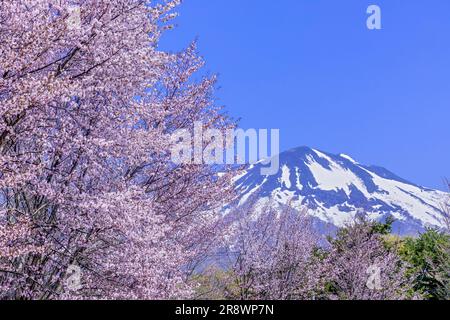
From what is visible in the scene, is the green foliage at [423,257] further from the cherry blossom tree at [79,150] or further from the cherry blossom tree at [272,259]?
the cherry blossom tree at [79,150]

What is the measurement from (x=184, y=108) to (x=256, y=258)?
541 centimetres

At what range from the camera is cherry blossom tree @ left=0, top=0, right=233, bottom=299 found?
7.18 meters

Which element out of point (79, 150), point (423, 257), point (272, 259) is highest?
point (79, 150)

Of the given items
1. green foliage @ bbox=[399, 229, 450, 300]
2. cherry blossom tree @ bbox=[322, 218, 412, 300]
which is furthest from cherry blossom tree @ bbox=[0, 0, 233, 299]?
green foliage @ bbox=[399, 229, 450, 300]

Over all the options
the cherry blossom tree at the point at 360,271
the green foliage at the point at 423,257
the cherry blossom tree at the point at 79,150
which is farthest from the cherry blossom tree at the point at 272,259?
the green foliage at the point at 423,257

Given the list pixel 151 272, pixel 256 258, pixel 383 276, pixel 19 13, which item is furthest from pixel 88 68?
pixel 383 276

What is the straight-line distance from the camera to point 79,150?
8.45 m

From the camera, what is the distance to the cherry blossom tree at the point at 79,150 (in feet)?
23.6

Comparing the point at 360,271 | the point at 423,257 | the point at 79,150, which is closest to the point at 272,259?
the point at 360,271

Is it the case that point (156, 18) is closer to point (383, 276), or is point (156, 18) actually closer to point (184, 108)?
point (184, 108)

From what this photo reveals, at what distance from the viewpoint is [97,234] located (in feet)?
28.0

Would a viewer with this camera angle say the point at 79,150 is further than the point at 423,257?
No

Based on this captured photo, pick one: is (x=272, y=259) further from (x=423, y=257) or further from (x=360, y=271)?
(x=423, y=257)

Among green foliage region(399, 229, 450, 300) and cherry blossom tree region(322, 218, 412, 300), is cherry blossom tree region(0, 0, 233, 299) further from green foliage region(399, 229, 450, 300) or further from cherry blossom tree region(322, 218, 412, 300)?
green foliage region(399, 229, 450, 300)
